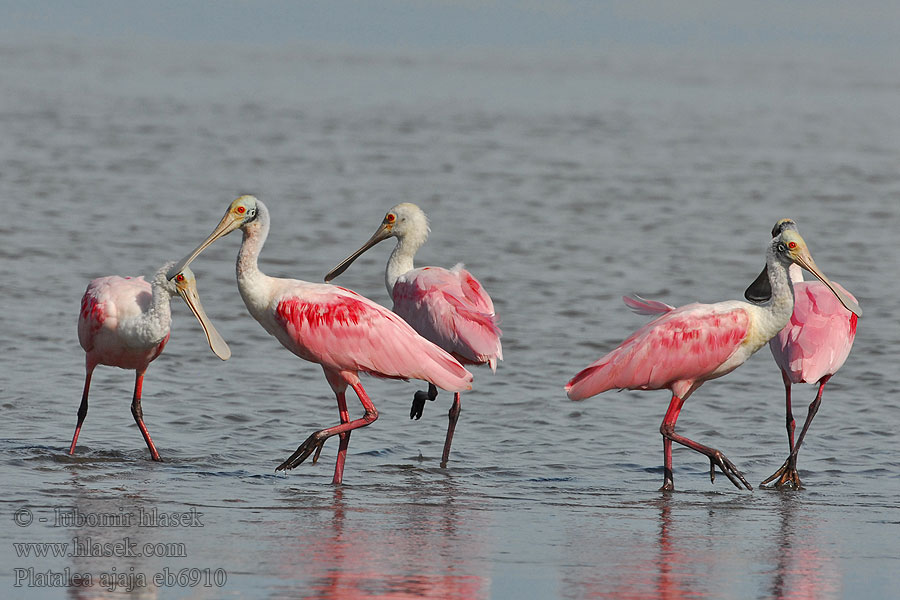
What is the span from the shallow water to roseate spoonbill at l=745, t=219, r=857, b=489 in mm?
507

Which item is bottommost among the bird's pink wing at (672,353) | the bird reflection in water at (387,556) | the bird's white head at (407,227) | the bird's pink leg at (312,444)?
the bird reflection in water at (387,556)

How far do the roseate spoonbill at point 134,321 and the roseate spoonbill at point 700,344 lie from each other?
86.0 inches

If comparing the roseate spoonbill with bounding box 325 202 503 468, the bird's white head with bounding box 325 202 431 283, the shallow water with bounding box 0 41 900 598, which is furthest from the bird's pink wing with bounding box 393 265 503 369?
the bird's white head with bounding box 325 202 431 283

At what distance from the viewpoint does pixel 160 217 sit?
681 inches

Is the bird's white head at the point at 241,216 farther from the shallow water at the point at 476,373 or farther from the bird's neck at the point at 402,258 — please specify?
the bird's neck at the point at 402,258

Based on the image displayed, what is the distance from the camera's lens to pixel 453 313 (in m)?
9.06

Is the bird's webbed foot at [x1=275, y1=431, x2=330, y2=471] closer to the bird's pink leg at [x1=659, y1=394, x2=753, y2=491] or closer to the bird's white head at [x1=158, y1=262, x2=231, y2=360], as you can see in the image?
the bird's white head at [x1=158, y1=262, x2=231, y2=360]

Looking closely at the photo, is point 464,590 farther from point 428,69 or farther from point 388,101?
point 428,69

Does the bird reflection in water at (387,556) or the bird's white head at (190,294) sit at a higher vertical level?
the bird's white head at (190,294)

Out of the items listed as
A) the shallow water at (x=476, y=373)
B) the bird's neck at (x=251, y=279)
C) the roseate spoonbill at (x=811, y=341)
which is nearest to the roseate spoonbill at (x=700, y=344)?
the roseate spoonbill at (x=811, y=341)

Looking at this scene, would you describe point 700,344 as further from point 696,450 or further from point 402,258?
point 402,258

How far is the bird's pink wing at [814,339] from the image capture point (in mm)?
8555

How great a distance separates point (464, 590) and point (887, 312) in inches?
329

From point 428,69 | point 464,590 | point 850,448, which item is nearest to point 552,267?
point 850,448
